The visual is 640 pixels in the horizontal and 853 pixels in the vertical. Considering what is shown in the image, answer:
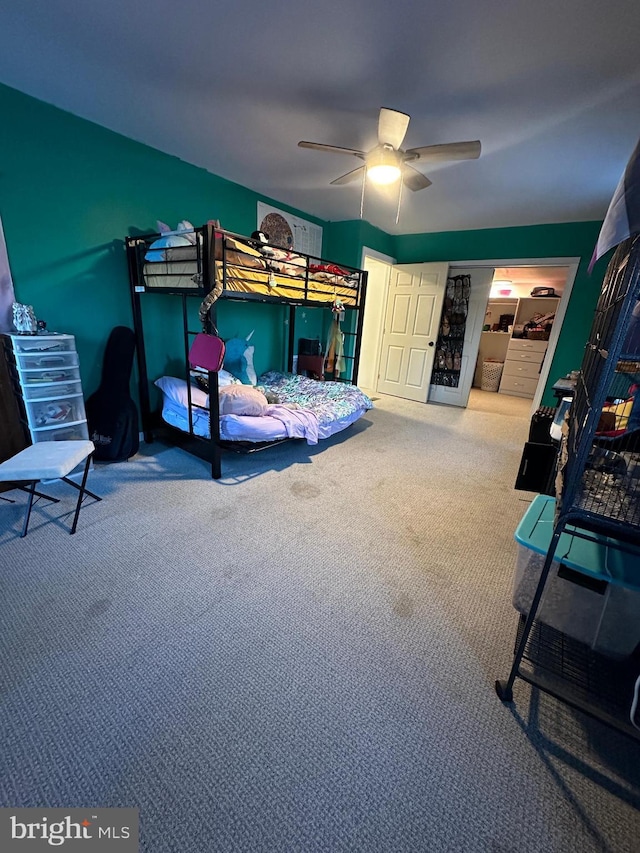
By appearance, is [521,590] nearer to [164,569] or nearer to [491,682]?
[491,682]

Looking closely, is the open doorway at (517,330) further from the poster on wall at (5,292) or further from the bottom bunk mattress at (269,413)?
the poster on wall at (5,292)

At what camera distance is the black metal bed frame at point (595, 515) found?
0.88 m

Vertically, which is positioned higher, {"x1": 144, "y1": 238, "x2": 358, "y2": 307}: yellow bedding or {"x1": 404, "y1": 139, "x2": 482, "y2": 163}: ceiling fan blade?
{"x1": 404, "y1": 139, "x2": 482, "y2": 163}: ceiling fan blade

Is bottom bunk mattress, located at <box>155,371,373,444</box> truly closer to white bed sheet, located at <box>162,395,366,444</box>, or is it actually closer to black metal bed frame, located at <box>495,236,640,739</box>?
white bed sheet, located at <box>162,395,366,444</box>

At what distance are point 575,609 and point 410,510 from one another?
1.17 metres

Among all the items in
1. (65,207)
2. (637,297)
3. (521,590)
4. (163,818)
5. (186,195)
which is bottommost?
(163,818)

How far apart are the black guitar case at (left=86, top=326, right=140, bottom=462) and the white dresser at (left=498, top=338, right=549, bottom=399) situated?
610 cm

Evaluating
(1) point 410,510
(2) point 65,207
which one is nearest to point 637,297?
(1) point 410,510

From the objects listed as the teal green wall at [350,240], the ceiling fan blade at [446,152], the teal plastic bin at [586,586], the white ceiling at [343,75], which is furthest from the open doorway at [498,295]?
the teal plastic bin at [586,586]

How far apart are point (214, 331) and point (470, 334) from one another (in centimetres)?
407

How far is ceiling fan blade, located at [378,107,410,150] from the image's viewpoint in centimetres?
184

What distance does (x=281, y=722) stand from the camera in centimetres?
113

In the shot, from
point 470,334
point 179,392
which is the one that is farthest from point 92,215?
point 470,334

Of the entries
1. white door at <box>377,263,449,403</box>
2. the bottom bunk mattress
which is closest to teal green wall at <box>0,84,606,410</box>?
the bottom bunk mattress
